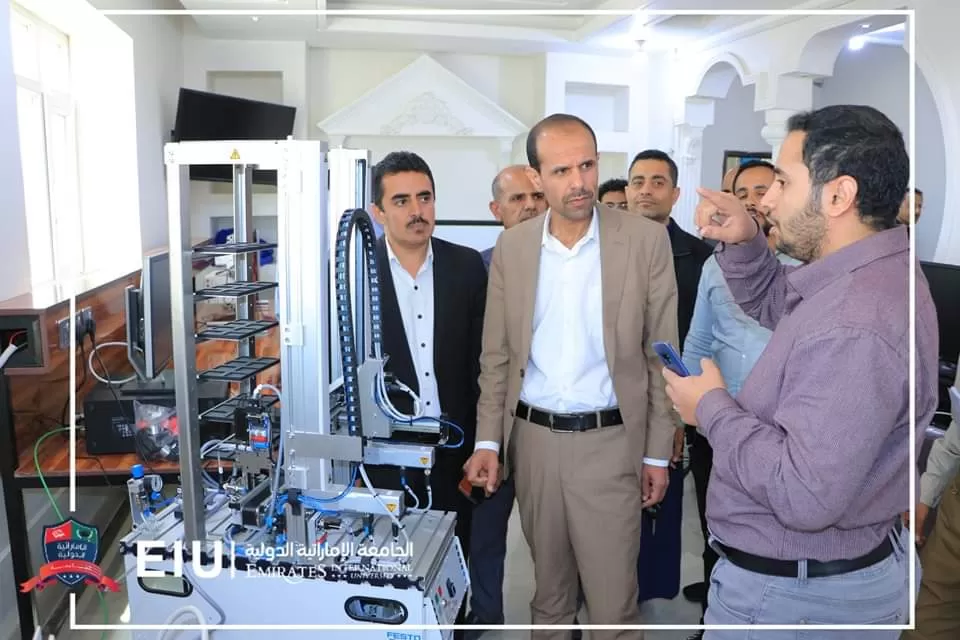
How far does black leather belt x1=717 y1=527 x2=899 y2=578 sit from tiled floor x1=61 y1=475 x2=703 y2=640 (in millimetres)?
1297

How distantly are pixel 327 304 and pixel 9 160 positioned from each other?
56.8 inches

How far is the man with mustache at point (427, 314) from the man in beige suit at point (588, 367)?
0.18 metres

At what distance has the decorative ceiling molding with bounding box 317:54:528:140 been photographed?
196 inches

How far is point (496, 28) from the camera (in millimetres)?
4777

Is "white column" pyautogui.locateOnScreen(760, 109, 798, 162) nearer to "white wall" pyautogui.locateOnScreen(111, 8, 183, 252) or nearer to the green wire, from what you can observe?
"white wall" pyautogui.locateOnScreen(111, 8, 183, 252)

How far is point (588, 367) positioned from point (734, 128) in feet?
19.5

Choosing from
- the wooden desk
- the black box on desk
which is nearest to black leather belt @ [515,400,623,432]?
the black box on desk

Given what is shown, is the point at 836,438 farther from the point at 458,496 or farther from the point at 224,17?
the point at 224,17

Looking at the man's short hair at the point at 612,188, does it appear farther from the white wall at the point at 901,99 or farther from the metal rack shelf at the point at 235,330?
the white wall at the point at 901,99

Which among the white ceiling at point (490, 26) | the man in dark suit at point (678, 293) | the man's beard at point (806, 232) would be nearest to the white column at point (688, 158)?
the white ceiling at point (490, 26)

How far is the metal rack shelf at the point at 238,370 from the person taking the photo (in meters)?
1.30

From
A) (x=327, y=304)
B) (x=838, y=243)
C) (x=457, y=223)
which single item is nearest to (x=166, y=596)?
(x=327, y=304)

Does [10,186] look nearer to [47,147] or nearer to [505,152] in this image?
Result: [47,147]

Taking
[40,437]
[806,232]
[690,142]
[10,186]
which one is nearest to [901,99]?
[690,142]
